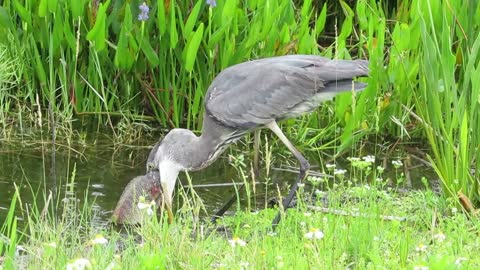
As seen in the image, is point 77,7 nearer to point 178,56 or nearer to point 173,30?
point 173,30

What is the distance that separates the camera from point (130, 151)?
631 cm

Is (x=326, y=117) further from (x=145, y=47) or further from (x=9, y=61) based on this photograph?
(x=9, y=61)

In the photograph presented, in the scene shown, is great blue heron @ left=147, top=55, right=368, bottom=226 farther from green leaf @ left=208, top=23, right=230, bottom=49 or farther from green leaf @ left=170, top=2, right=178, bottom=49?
green leaf @ left=170, top=2, right=178, bottom=49

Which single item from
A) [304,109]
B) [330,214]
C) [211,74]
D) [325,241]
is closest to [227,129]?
[304,109]

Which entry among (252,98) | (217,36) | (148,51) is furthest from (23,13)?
(252,98)

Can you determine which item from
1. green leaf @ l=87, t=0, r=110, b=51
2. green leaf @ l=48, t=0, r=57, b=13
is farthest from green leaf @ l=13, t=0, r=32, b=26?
green leaf @ l=87, t=0, r=110, b=51

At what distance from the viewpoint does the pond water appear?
18.3ft

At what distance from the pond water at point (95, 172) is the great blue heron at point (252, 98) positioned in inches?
12.5

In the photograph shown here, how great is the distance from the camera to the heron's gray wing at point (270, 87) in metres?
5.42

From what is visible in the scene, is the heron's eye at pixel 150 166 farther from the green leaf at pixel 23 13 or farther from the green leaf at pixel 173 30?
the green leaf at pixel 23 13

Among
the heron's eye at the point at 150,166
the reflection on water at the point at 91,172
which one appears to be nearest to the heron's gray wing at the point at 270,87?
the heron's eye at the point at 150,166

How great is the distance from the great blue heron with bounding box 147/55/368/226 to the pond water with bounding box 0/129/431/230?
A: 0.32 m

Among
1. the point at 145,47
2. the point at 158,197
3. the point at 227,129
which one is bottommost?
the point at 158,197

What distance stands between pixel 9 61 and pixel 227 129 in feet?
5.38
